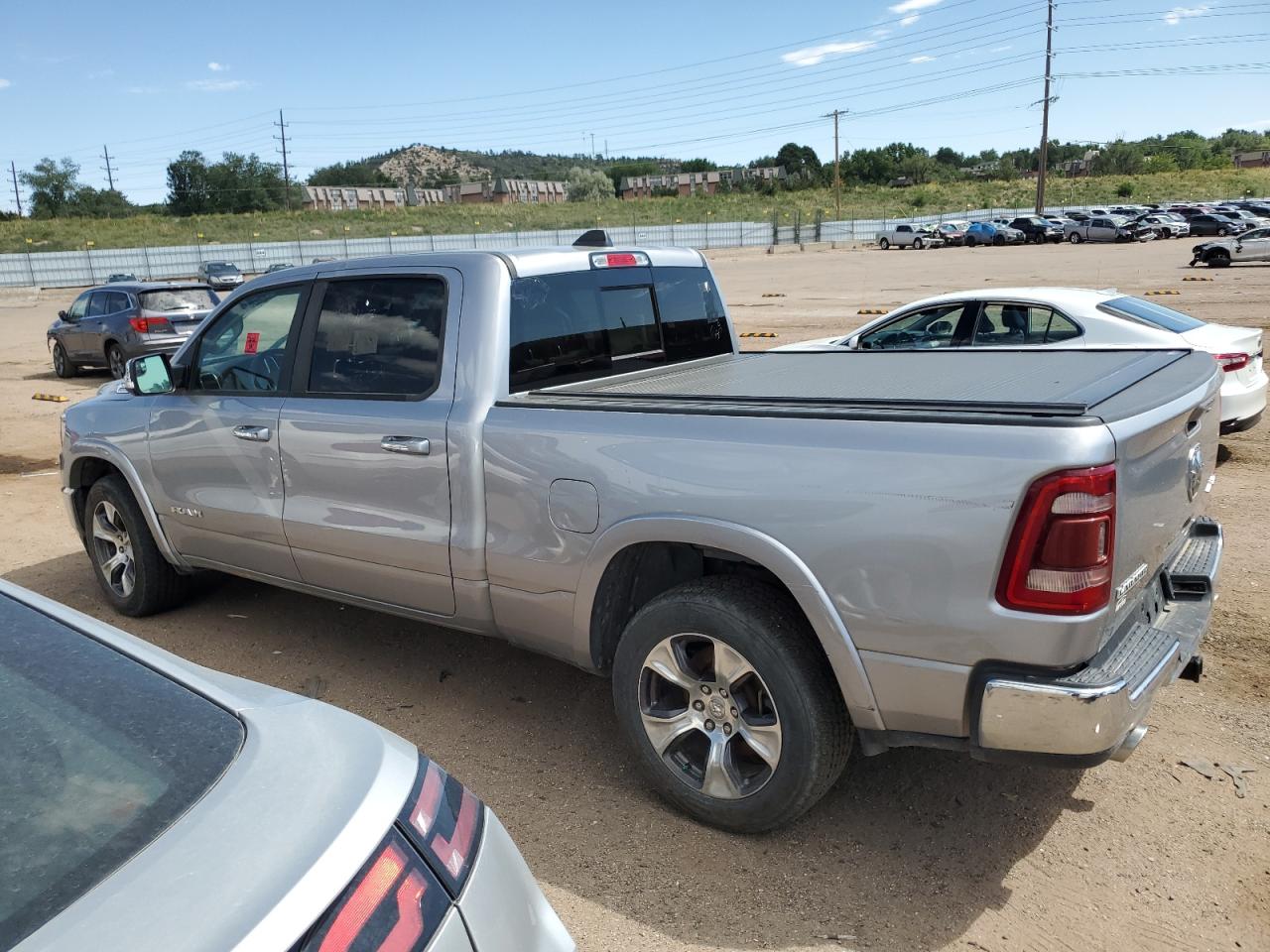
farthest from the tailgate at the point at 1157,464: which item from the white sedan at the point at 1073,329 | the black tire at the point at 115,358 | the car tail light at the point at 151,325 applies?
the black tire at the point at 115,358

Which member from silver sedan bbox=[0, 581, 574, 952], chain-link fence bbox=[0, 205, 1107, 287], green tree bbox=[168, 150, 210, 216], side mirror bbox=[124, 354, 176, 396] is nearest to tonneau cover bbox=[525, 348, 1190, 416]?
silver sedan bbox=[0, 581, 574, 952]

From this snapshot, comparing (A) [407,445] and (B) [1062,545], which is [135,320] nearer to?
(A) [407,445]

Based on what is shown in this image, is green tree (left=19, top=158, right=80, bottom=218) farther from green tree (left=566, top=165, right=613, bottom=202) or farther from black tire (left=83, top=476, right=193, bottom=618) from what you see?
black tire (left=83, top=476, right=193, bottom=618)

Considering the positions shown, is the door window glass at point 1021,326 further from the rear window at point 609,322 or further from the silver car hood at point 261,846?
the silver car hood at point 261,846

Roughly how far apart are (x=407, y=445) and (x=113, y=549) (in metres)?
2.83

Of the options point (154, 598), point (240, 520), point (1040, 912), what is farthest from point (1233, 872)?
point (154, 598)

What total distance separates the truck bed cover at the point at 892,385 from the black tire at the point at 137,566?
2.83 meters

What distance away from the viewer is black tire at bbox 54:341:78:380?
1734 cm

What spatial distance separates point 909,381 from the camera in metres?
3.73

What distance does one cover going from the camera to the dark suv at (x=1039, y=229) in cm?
5256

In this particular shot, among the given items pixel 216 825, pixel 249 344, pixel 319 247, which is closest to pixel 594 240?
pixel 249 344

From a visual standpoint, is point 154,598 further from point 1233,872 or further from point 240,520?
point 1233,872

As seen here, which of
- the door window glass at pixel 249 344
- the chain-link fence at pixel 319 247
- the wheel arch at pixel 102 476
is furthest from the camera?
the chain-link fence at pixel 319 247

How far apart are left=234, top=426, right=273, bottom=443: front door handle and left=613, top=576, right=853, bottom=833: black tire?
209cm
